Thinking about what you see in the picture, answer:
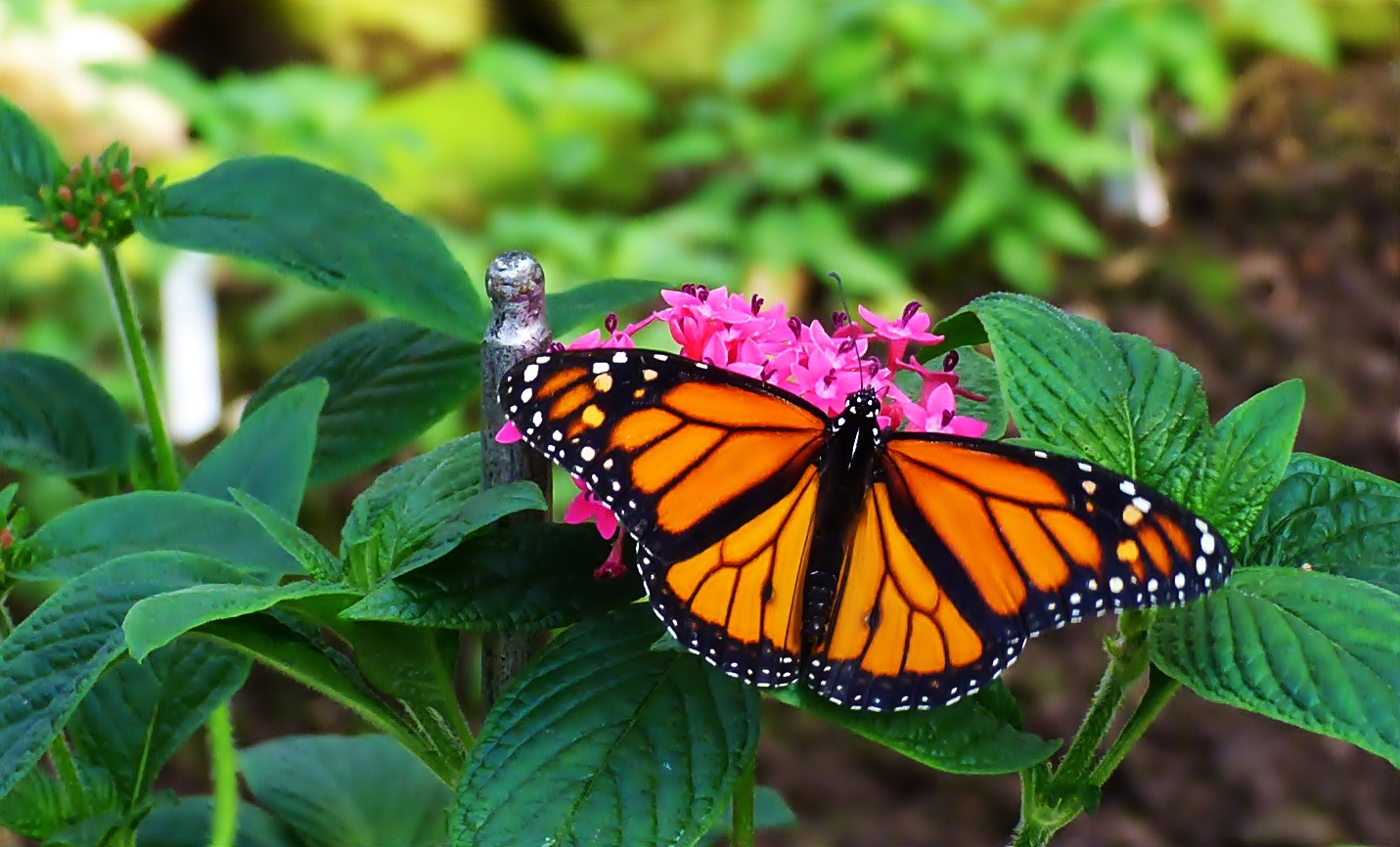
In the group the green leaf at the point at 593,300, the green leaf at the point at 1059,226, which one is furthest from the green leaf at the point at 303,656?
the green leaf at the point at 1059,226

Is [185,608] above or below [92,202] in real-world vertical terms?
below

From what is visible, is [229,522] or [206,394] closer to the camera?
[229,522]

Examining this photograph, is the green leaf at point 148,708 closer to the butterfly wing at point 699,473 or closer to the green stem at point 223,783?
the green stem at point 223,783

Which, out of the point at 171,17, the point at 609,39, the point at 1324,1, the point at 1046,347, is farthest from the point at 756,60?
the point at 1046,347

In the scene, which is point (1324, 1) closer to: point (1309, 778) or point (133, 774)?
point (1309, 778)

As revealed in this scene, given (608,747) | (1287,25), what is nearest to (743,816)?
(608,747)

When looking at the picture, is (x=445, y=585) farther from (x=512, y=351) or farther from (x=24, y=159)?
(x=24, y=159)
